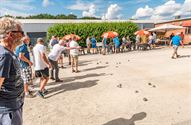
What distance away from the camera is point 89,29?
78.2ft

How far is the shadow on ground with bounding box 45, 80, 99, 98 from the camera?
6.88m

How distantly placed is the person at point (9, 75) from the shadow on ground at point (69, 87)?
164 inches

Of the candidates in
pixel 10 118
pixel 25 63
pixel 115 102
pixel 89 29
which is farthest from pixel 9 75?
pixel 89 29

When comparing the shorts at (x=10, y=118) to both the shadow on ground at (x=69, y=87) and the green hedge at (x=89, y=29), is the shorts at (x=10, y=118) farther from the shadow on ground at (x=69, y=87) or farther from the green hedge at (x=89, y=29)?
the green hedge at (x=89, y=29)

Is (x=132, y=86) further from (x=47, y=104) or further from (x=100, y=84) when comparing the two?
(x=47, y=104)

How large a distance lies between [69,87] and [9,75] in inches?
209

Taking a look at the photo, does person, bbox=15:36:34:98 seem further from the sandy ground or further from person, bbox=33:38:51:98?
the sandy ground

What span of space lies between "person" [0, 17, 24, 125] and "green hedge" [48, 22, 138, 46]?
2058 cm

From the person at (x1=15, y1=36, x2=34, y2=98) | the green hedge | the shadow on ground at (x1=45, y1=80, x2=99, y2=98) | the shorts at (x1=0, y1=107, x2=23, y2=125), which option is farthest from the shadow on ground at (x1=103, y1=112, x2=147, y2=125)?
the green hedge

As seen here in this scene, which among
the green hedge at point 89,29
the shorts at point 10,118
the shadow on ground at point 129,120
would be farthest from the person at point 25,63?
the green hedge at point 89,29

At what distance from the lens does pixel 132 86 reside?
730 cm

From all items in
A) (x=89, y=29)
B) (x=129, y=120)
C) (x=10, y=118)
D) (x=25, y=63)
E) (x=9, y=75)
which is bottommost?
(x=129, y=120)

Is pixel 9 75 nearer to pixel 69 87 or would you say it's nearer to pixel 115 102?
pixel 115 102

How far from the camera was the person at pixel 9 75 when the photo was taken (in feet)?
7.03
